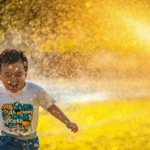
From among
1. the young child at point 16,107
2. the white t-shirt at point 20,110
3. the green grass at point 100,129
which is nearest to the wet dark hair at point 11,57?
the young child at point 16,107

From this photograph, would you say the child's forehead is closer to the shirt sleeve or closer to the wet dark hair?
the wet dark hair

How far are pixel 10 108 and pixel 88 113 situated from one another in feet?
9.48

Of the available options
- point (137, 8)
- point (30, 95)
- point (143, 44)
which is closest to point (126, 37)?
point (143, 44)

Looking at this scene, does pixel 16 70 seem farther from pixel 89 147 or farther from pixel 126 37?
pixel 126 37

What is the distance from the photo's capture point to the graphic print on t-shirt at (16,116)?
2053 millimetres

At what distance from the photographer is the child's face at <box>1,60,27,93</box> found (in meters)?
2.03

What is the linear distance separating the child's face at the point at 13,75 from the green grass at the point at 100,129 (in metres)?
1.18

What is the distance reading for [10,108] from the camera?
207 centimetres

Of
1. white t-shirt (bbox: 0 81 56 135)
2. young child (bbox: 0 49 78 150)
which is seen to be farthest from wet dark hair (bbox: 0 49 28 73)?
white t-shirt (bbox: 0 81 56 135)

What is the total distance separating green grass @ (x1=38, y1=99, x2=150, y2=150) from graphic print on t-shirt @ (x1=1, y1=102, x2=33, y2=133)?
1.04 m

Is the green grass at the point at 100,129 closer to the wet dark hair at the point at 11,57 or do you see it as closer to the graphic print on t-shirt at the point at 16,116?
the graphic print on t-shirt at the point at 16,116

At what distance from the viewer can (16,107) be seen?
206cm

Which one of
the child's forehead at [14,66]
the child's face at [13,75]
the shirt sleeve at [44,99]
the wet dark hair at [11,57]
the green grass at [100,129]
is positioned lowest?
the green grass at [100,129]

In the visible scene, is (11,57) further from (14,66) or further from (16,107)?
(16,107)
